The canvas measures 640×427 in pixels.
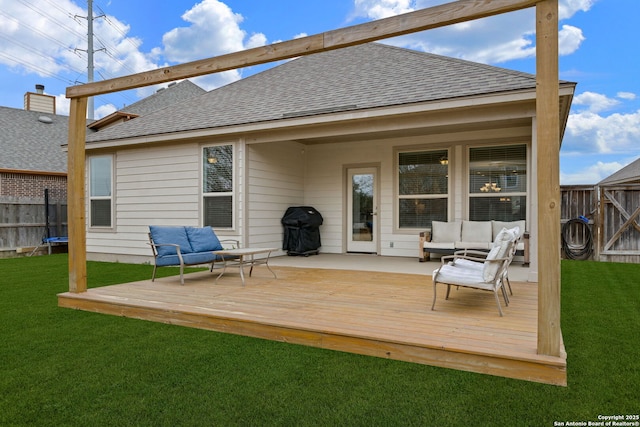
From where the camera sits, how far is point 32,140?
49.6ft

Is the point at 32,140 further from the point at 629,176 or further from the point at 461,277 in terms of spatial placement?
the point at 629,176

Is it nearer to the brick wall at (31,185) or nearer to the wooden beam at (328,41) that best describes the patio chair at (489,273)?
the wooden beam at (328,41)

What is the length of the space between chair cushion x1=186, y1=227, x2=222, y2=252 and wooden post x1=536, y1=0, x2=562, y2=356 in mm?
4834

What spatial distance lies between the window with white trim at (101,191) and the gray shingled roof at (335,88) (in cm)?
60

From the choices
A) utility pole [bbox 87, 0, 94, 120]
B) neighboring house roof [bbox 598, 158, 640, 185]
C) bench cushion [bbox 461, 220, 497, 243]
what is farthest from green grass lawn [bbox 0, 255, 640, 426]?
utility pole [bbox 87, 0, 94, 120]

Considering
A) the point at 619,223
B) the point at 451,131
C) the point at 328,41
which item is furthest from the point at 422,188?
the point at 328,41

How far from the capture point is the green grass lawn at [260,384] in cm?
231

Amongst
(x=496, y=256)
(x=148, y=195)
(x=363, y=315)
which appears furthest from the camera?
(x=148, y=195)

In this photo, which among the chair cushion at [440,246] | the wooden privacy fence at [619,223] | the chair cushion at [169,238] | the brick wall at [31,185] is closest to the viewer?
the chair cushion at [169,238]

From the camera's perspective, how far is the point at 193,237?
6.33 meters

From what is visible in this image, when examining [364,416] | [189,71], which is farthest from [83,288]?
[364,416]

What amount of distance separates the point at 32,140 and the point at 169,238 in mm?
12717

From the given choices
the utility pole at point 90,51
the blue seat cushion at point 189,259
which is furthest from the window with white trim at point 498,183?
the utility pole at point 90,51

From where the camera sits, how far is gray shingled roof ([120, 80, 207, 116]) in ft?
56.1
